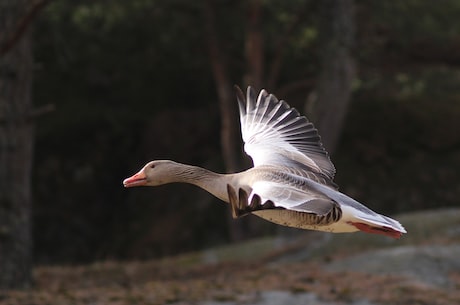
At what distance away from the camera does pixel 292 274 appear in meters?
10.7

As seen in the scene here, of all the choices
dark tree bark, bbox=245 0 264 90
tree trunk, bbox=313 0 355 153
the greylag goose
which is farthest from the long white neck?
dark tree bark, bbox=245 0 264 90

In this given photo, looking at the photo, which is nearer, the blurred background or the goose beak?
the goose beak

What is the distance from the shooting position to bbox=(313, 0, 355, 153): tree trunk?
13.6m

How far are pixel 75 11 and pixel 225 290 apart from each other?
5.94 meters

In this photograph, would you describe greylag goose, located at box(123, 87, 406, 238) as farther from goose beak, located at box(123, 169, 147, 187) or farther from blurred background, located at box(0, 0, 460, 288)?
blurred background, located at box(0, 0, 460, 288)

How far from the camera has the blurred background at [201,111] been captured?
52.5 feet

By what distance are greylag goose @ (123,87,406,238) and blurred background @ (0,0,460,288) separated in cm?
867

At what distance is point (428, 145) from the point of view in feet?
64.3

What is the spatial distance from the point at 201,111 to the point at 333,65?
6614mm

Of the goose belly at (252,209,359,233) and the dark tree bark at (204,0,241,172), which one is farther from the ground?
the dark tree bark at (204,0,241,172)

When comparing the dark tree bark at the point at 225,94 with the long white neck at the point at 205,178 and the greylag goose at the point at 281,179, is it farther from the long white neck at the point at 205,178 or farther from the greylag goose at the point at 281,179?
the long white neck at the point at 205,178

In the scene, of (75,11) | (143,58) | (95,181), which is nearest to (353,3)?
(75,11)

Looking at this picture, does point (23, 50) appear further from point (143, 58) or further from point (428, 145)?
point (428, 145)

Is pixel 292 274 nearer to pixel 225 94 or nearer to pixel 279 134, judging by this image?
pixel 279 134
